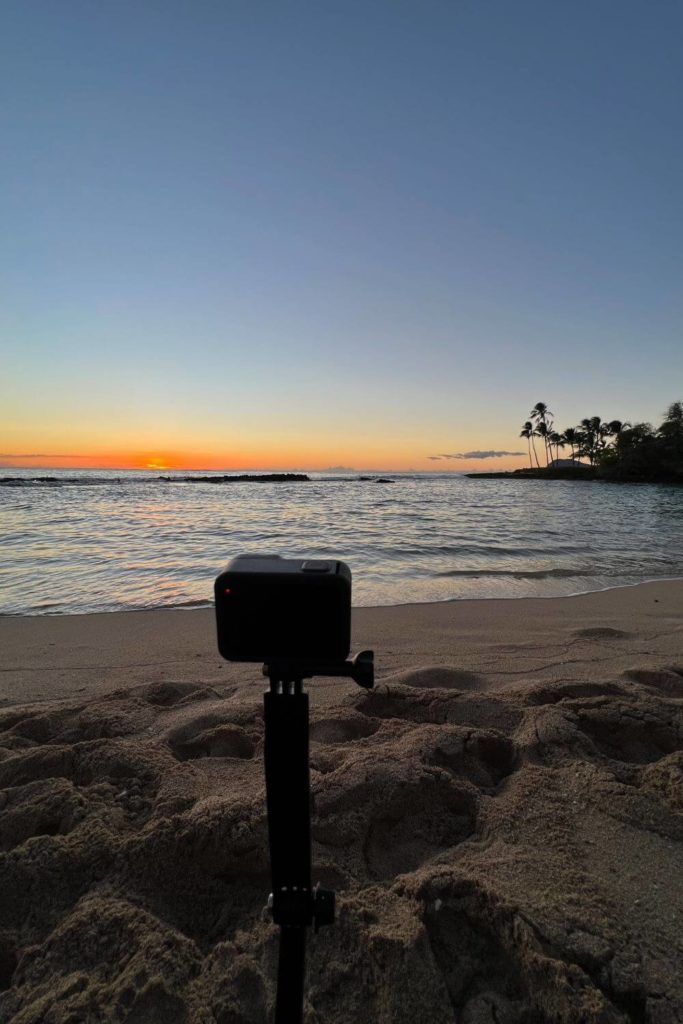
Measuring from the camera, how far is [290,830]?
114 cm

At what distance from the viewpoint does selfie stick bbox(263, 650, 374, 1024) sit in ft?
3.63

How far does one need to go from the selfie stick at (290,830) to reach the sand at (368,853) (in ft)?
1.46

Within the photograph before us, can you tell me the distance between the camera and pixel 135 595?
7.39 metres

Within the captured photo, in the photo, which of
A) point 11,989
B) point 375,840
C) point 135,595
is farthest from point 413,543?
point 11,989

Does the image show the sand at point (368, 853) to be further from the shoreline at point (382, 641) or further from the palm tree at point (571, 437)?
the palm tree at point (571, 437)

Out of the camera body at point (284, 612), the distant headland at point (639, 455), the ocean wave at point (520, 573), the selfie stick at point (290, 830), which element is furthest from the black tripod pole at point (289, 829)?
the distant headland at point (639, 455)

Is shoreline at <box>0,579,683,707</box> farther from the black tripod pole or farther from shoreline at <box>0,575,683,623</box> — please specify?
the black tripod pole

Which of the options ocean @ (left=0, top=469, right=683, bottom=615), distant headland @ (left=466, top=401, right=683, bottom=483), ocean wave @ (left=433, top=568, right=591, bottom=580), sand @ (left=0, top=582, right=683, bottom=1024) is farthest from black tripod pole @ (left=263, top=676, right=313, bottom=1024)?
distant headland @ (left=466, top=401, right=683, bottom=483)

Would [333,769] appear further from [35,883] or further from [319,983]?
[35,883]

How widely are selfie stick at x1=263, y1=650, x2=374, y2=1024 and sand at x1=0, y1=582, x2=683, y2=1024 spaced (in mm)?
446

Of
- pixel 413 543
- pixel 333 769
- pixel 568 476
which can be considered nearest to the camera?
pixel 333 769

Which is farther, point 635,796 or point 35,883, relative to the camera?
point 635,796

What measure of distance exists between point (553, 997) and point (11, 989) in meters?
1.54

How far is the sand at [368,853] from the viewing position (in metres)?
1.44
